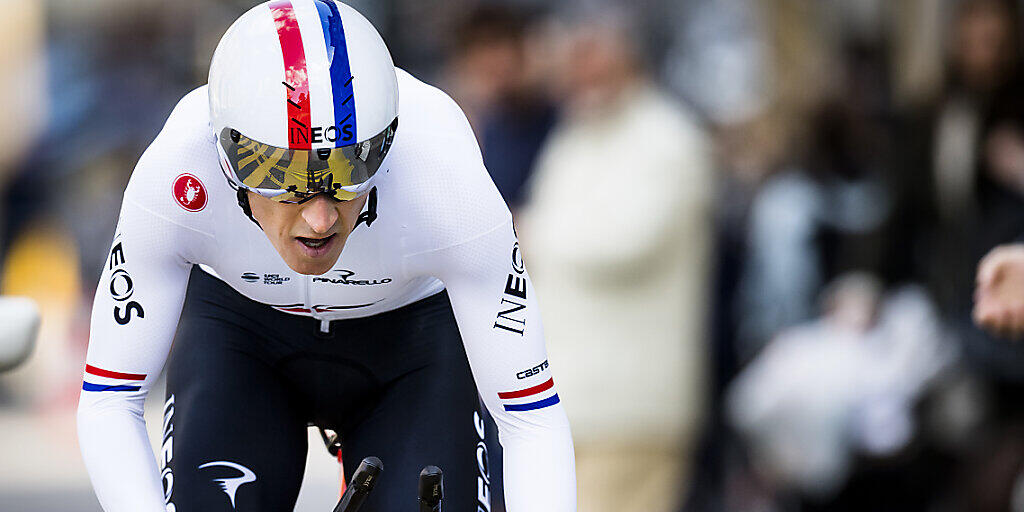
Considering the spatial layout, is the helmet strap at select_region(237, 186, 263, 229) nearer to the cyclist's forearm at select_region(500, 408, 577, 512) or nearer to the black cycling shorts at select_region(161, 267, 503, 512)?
the black cycling shorts at select_region(161, 267, 503, 512)

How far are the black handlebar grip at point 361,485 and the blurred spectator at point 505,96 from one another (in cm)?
351

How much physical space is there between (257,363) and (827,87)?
4.20 m

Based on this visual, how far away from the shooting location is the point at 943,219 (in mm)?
6684

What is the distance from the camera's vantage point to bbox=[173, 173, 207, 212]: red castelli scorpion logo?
3363 millimetres

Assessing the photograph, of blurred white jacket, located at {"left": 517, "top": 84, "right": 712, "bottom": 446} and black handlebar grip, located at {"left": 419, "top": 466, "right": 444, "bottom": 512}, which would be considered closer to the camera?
black handlebar grip, located at {"left": 419, "top": 466, "right": 444, "bottom": 512}

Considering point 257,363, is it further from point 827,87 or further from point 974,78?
point 827,87

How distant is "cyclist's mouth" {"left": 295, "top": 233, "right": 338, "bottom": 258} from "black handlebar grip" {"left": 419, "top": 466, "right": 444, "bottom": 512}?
50 cm

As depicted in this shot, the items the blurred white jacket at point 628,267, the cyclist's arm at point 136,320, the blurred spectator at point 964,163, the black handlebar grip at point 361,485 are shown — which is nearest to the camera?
the black handlebar grip at point 361,485

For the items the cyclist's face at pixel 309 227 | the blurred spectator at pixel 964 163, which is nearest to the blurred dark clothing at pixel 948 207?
the blurred spectator at pixel 964 163

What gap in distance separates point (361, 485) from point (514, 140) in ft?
12.4

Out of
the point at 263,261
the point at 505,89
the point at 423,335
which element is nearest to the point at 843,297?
the point at 505,89

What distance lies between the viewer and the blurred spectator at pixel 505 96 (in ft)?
22.5

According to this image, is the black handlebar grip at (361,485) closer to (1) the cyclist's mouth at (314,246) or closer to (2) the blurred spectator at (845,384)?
(1) the cyclist's mouth at (314,246)

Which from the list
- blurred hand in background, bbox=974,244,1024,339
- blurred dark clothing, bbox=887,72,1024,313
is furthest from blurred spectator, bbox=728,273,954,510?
blurred hand in background, bbox=974,244,1024,339
